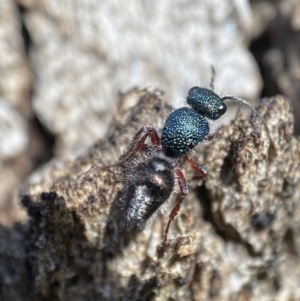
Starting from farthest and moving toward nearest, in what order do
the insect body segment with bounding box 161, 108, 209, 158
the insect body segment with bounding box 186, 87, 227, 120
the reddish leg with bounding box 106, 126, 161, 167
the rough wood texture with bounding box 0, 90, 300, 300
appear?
the insect body segment with bounding box 186, 87, 227, 120
the insect body segment with bounding box 161, 108, 209, 158
the reddish leg with bounding box 106, 126, 161, 167
the rough wood texture with bounding box 0, 90, 300, 300

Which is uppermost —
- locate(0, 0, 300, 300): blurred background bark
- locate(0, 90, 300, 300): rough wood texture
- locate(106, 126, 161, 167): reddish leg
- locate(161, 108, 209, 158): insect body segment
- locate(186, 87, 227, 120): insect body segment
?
locate(0, 0, 300, 300): blurred background bark

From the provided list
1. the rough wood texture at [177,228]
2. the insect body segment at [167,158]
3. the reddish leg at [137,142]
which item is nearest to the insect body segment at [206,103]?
the insect body segment at [167,158]

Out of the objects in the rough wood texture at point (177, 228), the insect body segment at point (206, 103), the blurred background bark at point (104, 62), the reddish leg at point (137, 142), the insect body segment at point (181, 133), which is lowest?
the rough wood texture at point (177, 228)

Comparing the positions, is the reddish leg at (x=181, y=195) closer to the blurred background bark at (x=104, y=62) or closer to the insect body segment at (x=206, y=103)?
the insect body segment at (x=206, y=103)

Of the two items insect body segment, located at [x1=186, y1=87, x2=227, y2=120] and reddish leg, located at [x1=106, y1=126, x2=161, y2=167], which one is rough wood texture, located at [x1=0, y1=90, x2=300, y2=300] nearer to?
reddish leg, located at [x1=106, y1=126, x2=161, y2=167]

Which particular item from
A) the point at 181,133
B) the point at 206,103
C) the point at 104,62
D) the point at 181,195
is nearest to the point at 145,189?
the point at 181,195

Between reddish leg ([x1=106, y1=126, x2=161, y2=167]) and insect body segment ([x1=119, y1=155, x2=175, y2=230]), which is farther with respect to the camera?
reddish leg ([x1=106, y1=126, x2=161, y2=167])

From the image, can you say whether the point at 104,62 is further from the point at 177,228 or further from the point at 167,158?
the point at 177,228

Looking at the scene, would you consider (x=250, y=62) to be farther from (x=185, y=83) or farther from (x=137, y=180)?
(x=137, y=180)

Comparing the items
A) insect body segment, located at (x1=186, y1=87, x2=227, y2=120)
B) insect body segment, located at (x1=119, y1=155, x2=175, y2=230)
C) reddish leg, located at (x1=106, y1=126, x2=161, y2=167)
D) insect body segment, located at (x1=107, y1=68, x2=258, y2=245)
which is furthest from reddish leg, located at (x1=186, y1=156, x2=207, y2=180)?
insect body segment, located at (x1=186, y1=87, x2=227, y2=120)
